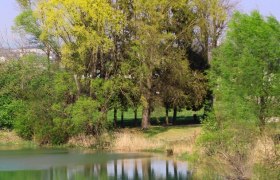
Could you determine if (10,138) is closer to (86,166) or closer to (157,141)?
(157,141)

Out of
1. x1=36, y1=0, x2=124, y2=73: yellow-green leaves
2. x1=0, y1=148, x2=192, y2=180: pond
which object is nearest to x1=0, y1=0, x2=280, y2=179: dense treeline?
x1=36, y1=0, x2=124, y2=73: yellow-green leaves

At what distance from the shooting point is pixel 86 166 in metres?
Answer: 32.4

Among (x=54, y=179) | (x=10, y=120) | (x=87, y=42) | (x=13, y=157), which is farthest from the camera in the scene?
(x=10, y=120)

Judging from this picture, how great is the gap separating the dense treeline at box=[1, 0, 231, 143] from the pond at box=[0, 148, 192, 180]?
502 centimetres

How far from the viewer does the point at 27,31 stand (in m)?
48.8

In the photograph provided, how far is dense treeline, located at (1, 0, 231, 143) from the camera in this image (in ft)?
139

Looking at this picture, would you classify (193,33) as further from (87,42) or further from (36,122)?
(36,122)

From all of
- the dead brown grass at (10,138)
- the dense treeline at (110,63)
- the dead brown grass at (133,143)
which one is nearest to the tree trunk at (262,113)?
the dense treeline at (110,63)

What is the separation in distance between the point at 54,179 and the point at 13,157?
31.5 ft

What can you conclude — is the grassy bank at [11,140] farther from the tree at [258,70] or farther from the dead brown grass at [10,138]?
the tree at [258,70]

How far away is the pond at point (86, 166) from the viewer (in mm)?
28641

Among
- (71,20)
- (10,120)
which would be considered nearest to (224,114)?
(71,20)

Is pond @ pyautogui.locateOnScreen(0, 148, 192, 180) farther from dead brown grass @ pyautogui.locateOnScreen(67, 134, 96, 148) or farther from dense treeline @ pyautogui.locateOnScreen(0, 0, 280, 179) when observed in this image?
dense treeline @ pyautogui.locateOnScreen(0, 0, 280, 179)

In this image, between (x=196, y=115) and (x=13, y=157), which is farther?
(x=196, y=115)
